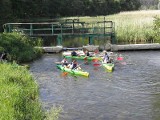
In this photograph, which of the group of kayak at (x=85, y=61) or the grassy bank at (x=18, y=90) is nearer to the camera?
the grassy bank at (x=18, y=90)

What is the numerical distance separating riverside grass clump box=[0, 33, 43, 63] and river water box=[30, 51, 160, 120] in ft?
4.32

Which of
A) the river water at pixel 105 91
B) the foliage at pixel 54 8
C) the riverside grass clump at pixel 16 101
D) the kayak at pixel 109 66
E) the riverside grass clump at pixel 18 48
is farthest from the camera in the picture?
the foliage at pixel 54 8

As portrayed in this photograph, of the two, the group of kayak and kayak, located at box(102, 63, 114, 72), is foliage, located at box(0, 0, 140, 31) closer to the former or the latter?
the group of kayak

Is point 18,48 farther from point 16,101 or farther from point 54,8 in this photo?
point 54,8

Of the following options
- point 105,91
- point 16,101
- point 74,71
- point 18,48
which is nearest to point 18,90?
point 16,101

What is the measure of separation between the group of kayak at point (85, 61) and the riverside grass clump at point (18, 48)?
9.27 ft

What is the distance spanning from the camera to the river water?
1631 centimetres

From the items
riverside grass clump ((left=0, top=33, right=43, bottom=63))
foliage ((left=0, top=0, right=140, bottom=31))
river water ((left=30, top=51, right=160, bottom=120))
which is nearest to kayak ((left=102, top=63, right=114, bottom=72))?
river water ((left=30, top=51, right=160, bottom=120))

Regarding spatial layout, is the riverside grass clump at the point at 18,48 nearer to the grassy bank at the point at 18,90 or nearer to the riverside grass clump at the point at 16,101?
the grassy bank at the point at 18,90

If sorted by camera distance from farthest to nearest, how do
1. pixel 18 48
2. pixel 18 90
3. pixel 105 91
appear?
pixel 18 48
pixel 105 91
pixel 18 90

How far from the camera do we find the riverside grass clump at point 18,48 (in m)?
28.5

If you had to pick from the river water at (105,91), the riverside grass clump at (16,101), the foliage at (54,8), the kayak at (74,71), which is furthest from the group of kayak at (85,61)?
the foliage at (54,8)

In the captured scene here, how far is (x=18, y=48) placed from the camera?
29.6m

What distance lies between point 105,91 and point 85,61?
977 cm
